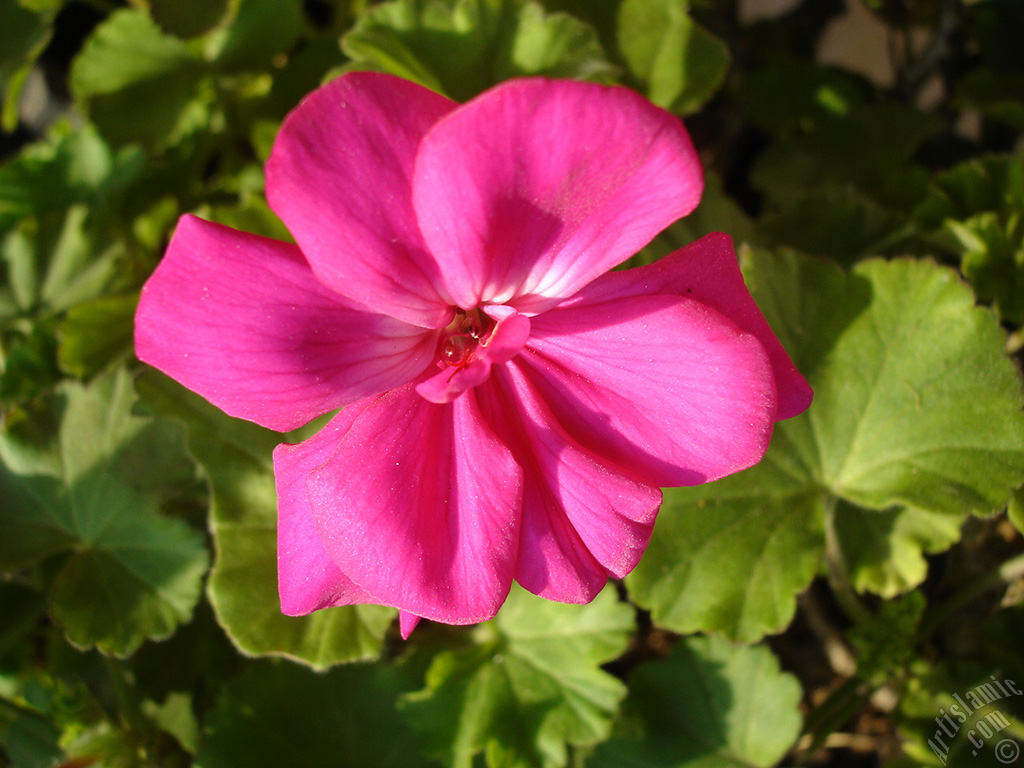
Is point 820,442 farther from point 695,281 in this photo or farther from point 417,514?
point 417,514

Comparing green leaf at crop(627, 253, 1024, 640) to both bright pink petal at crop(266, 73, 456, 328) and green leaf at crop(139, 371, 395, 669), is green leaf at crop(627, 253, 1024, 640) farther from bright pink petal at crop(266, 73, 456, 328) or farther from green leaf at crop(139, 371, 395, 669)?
bright pink petal at crop(266, 73, 456, 328)

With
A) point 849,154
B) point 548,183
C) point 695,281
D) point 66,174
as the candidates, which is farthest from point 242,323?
point 849,154

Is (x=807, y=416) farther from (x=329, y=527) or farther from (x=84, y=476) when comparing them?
(x=84, y=476)

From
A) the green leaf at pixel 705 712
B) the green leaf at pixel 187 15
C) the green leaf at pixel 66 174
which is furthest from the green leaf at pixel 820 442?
the green leaf at pixel 66 174

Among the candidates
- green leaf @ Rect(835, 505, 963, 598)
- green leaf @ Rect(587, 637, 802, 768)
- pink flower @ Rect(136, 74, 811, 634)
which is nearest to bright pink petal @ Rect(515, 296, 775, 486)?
pink flower @ Rect(136, 74, 811, 634)

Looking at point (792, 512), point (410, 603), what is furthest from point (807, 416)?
point (410, 603)

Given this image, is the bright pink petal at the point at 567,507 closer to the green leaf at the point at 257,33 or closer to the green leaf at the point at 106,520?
the green leaf at the point at 106,520
